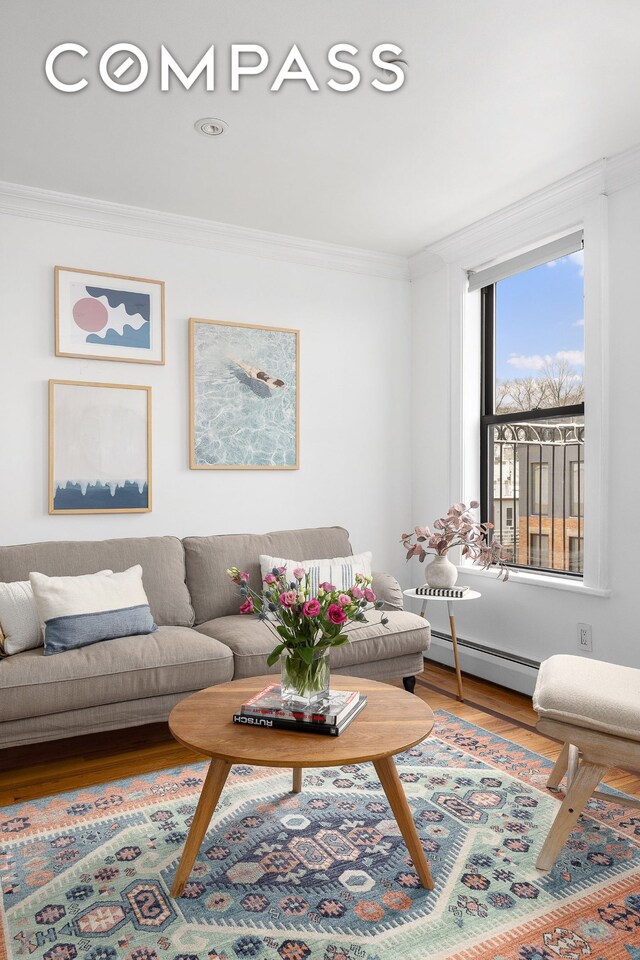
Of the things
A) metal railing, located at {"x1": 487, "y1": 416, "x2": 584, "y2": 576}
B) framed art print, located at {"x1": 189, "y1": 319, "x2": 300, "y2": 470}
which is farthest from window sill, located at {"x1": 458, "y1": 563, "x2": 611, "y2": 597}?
framed art print, located at {"x1": 189, "y1": 319, "x2": 300, "y2": 470}

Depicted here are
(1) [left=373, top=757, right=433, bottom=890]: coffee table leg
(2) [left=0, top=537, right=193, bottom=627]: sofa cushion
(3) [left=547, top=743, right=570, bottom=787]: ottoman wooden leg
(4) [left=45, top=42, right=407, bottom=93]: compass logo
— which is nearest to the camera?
(1) [left=373, top=757, right=433, bottom=890]: coffee table leg

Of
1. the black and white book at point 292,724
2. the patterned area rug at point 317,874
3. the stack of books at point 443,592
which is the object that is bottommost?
the patterned area rug at point 317,874

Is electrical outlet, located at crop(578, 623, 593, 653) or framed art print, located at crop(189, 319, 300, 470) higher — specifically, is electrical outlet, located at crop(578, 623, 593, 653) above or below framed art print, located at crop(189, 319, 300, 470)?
below

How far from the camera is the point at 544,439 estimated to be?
12.2ft

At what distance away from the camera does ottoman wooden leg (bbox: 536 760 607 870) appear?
194 cm

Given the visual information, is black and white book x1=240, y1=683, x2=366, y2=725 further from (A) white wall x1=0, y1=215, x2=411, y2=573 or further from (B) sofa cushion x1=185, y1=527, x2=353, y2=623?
(A) white wall x1=0, y1=215, x2=411, y2=573

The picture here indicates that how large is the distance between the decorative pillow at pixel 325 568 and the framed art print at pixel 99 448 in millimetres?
766

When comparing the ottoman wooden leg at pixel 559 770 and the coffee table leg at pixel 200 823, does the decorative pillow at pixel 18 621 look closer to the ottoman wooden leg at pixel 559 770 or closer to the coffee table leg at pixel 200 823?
the coffee table leg at pixel 200 823

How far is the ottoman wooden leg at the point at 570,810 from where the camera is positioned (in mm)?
1938

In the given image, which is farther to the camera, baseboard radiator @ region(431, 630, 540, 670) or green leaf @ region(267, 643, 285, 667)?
baseboard radiator @ region(431, 630, 540, 670)

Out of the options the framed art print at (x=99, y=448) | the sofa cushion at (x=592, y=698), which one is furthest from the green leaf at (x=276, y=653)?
the framed art print at (x=99, y=448)

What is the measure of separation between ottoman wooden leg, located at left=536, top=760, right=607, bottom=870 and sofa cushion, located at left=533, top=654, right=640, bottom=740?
0.14 metres

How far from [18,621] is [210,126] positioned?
2201 mm

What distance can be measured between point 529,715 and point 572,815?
4.43 ft
